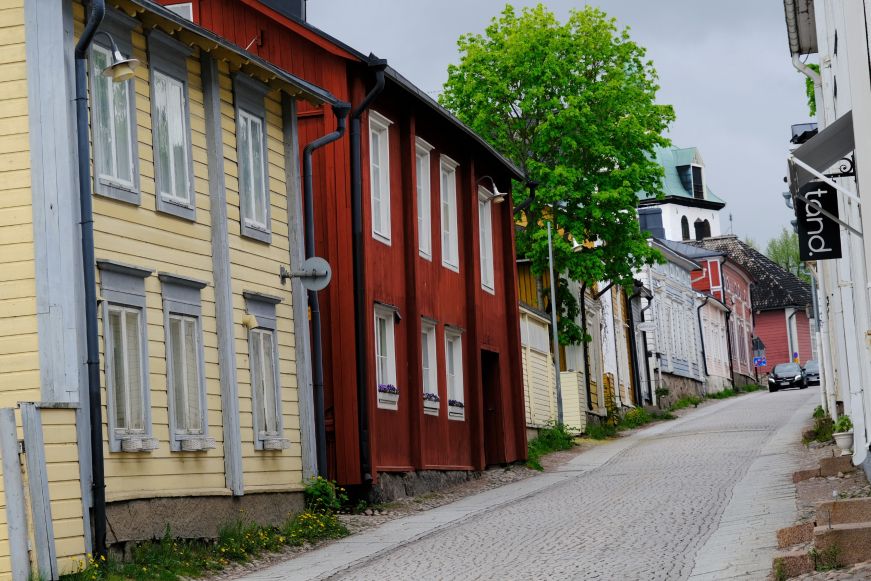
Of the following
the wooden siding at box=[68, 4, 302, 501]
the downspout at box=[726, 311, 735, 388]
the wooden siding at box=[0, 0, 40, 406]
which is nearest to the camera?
the wooden siding at box=[0, 0, 40, 406]

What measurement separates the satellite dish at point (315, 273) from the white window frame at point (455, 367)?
23.1 feet

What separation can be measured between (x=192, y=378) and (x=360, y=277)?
4.75m

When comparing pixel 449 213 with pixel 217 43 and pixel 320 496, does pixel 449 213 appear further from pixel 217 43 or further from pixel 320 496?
pixel 217 43

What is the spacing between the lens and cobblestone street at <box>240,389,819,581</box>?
41.8ft

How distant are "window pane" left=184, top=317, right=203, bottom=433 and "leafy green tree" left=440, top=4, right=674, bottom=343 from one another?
22.0 m

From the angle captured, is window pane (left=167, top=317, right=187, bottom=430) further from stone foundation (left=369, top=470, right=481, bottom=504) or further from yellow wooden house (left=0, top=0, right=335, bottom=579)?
stone foundation (left=369, top=470, right=481, bottom=504)

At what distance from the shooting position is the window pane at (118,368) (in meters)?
13.6

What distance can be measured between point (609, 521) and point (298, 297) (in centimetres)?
463

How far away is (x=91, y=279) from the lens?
512 inches

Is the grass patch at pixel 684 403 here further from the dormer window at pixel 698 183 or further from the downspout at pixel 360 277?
the dormer window at pixel 698 183

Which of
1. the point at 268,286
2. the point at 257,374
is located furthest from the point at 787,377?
the point at 257,374

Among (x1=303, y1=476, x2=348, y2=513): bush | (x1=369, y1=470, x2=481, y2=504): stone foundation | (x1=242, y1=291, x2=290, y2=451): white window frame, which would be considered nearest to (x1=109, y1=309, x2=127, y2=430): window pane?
(x1=242, y1=291, x2=290, y2=451): white window frame

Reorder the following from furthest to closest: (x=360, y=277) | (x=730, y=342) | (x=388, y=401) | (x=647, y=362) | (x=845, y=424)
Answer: (x=730, y=342) < (x=647, y=362) < (x=845, y=424) < (x=388, y=401) < (x=360, y=277)

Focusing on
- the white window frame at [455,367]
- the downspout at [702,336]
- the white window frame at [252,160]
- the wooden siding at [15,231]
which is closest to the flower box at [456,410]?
the white window frame at [455,367]
